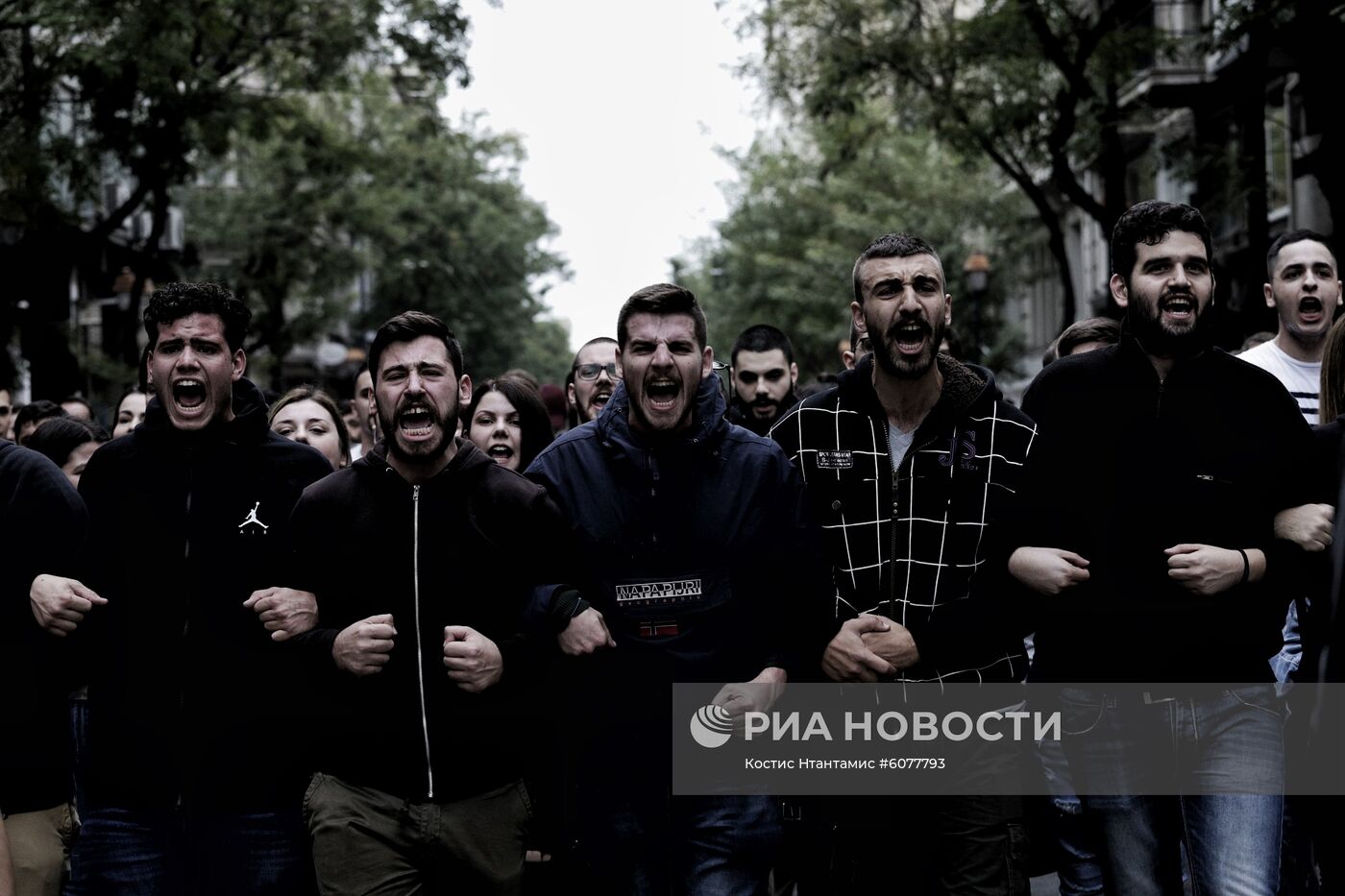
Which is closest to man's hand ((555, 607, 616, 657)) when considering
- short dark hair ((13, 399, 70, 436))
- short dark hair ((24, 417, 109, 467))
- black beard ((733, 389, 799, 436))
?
black beard ((733, 389, 799, 436))

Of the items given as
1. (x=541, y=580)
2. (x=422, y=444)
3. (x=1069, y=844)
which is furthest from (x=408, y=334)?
(x=1069, y=844)

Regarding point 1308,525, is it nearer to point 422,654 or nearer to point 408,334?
point 422,654

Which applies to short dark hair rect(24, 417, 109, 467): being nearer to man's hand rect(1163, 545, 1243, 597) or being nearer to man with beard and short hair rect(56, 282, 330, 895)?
man with beard and short hair rect(56, 282, 330, 895)

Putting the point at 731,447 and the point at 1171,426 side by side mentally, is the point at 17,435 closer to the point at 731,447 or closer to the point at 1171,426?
the point at 731,447

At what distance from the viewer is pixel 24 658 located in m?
5.16

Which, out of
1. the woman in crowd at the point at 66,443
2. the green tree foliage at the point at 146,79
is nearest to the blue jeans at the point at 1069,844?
the woman in crowd at the point at 66,443

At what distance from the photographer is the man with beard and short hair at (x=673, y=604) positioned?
4898 millimetres

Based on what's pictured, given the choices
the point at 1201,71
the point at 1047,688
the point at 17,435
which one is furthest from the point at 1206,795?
the point at 1201,71

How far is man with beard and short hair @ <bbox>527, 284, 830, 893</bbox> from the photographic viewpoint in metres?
4.90

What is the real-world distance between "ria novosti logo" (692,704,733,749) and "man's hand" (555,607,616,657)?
40 centimetres

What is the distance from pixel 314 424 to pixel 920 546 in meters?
3.81

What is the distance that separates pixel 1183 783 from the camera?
4859 millimetres

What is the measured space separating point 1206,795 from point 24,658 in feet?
11.7

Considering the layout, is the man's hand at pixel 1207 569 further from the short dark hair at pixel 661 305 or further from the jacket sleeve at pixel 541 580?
the jacket sleeve at pixel 541 580
